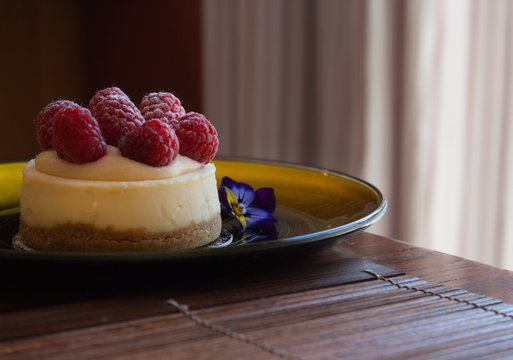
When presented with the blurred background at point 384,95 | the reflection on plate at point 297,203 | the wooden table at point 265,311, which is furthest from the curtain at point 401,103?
the wooden table at point 265,311

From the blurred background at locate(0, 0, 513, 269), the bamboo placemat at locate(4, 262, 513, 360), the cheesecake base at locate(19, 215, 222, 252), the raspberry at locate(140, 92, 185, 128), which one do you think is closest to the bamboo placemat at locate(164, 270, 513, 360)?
the bamboo placemat at locate(4, 262, 513, 360)

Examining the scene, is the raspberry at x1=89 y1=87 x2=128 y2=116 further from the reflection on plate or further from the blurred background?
the blurred background

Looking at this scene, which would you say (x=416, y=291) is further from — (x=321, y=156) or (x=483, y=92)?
(x=321, y=156)

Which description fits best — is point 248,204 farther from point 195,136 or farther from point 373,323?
point 373,323

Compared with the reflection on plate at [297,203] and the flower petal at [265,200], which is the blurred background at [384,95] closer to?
the reflection on plate at [297,203]

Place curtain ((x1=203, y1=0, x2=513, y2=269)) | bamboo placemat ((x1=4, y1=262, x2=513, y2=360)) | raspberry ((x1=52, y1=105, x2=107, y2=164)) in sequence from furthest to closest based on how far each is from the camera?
curtain ((x1=203, y1=0, x2=513, y2=269)) → raspberry ((x1=52, y1=105, x2=107, y2=164)) → bamboo placemat ((x1=4, y1=262, x2=513, y2=360))

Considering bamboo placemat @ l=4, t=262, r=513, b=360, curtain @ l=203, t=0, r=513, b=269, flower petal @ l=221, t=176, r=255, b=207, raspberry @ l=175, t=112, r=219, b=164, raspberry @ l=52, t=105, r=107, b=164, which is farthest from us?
curtain @ l=203, t=0, r=513, b=269
